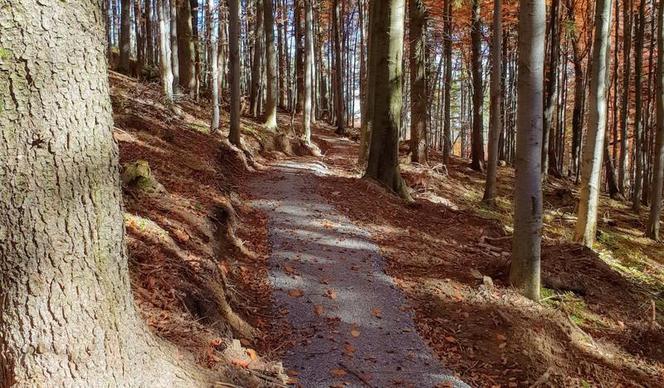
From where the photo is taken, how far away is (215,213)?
7555mm

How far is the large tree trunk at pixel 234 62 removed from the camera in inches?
494

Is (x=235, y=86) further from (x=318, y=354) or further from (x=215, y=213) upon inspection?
(x=318, y=354)

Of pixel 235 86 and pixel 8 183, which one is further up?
pixel 235 86

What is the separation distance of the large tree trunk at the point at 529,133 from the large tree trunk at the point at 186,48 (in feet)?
47.5

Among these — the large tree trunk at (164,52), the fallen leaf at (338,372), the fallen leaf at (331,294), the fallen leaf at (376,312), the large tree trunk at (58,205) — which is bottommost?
the fallen leaf at (338,372)

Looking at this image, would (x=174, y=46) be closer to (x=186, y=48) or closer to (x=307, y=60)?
(x=186, y=48)

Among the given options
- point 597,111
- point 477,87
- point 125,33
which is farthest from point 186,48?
point 597,111

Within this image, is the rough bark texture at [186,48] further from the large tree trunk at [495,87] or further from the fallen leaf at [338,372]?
the fallen leaf at [338,372]

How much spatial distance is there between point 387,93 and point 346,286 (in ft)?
17.7

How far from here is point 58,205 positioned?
2.38 m

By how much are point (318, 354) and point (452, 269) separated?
3.09 metres

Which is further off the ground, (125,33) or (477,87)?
(125,33)

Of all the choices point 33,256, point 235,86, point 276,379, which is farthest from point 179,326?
point 235,86

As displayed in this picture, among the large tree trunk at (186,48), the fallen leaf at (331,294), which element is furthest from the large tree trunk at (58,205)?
the large tree trunk at (186,48)
